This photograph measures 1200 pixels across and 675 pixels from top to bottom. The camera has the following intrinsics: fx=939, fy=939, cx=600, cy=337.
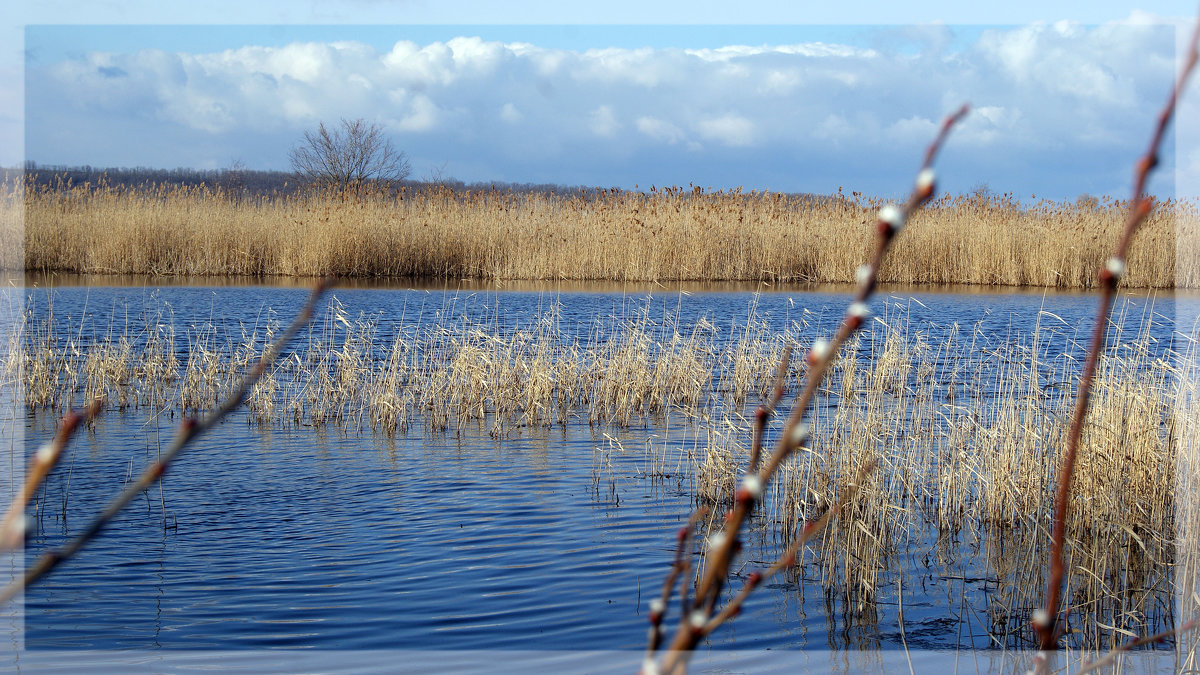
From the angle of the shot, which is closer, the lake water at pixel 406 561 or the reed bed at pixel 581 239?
the lake water at pixel 406 561

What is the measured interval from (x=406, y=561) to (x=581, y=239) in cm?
1340

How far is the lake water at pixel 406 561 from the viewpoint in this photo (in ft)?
12.4

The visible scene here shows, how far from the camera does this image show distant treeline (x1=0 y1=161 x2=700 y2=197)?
18844 mm

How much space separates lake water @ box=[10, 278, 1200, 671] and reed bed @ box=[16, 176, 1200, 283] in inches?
417

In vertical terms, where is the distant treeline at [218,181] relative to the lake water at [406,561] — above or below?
above

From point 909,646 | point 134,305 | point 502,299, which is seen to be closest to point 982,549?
point 909,646

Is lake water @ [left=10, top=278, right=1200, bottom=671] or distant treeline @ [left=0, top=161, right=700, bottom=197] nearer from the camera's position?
lake water @ [left=10, top=278, right=1200, bottom=671]

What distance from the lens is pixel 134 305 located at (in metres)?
13.0

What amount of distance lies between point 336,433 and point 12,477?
2.23 m

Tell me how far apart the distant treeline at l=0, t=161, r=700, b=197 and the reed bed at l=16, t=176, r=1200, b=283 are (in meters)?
0.64

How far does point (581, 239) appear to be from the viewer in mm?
17688

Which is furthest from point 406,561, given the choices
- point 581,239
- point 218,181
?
point 218,181

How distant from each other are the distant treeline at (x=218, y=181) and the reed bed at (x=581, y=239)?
64cm

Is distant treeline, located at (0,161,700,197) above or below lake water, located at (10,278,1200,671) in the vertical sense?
above
